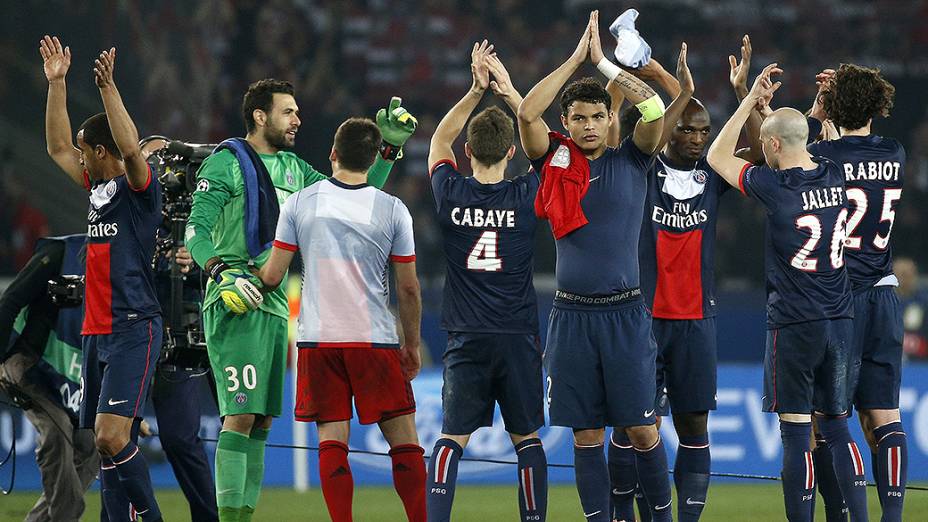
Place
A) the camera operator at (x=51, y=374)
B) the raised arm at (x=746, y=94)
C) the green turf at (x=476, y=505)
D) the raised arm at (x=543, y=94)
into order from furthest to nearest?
the green turf at (x=476, y=505), the camera operator at (x=51, y=374), the raised arm at (x=746, y=94), the raised arm at (x=543, y=94)

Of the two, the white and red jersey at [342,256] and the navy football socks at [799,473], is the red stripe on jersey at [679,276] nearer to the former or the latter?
the navy football socks at [799,473]

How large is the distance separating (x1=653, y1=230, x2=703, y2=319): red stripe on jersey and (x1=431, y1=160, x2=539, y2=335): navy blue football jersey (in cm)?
77

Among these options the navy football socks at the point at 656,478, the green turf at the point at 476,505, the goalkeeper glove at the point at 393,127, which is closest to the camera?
the navy football socks at the point at 656,478

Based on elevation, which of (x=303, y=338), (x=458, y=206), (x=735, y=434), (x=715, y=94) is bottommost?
(x=735, y=434)

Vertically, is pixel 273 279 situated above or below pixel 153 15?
below

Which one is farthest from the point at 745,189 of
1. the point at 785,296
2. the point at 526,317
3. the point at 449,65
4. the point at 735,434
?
the point at 449,65

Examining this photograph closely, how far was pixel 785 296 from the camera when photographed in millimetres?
6570

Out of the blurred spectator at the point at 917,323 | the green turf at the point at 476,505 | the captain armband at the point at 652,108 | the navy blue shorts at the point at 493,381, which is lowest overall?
the green turf at the point at 476,505

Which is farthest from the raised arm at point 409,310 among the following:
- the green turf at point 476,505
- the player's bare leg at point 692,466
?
the green turf at point 476,505

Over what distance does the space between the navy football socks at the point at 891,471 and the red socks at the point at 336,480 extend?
277 centimetres

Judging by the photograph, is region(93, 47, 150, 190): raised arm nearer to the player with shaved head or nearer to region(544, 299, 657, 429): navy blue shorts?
region(544, 299, 657, 429): navy blue shorts

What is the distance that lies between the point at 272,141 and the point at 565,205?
1.66 meters

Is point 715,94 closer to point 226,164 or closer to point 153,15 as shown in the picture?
point 153,15

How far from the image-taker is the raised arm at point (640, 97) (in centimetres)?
618
